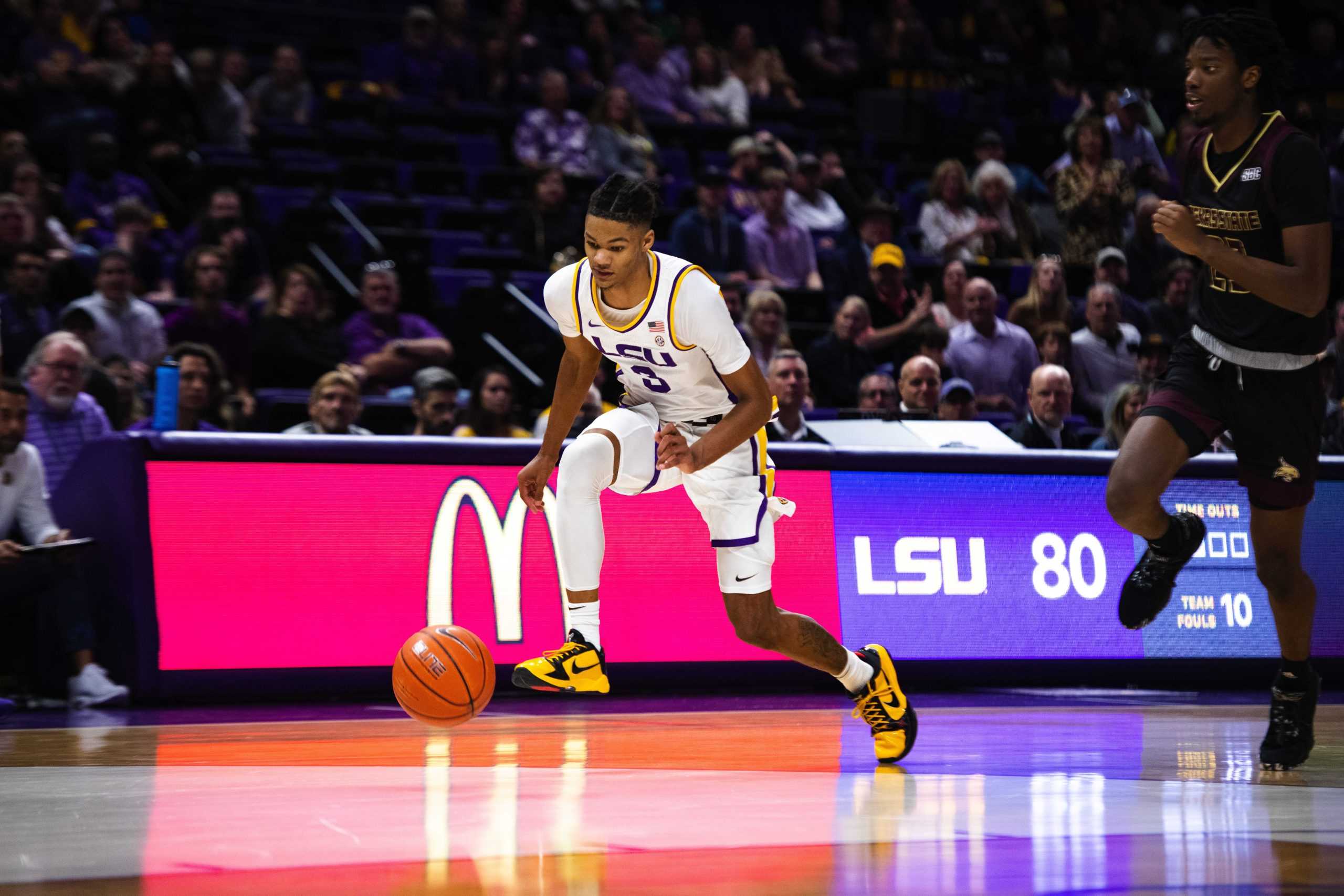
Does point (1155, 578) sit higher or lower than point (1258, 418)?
lower

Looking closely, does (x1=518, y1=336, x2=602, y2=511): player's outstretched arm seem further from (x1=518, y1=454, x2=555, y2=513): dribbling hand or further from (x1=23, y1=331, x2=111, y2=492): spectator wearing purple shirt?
(x1=23, y1=331, x2=111, y2=492): spectator wearing purple shirt

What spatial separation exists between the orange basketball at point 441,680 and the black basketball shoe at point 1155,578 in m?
2.24

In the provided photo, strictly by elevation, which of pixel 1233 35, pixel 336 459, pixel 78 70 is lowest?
pixel 336 459

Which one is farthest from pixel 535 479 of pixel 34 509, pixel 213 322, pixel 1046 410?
pixel 213 322

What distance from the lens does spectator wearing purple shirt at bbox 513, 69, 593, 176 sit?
49.6ft

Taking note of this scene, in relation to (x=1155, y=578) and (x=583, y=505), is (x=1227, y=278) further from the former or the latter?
(x=583, y=505)

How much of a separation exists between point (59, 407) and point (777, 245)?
22.3 ft

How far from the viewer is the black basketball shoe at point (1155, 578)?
5688 millimetres

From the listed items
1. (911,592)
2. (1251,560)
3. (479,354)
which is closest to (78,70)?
(479,354)

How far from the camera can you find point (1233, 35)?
18.7 feet

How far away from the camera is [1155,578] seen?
5.71m

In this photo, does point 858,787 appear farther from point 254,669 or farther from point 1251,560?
point 1251,560

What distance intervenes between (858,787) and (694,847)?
4.38ft

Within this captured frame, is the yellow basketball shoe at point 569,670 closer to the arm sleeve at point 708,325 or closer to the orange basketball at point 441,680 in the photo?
the orange basketball at point 441,680
